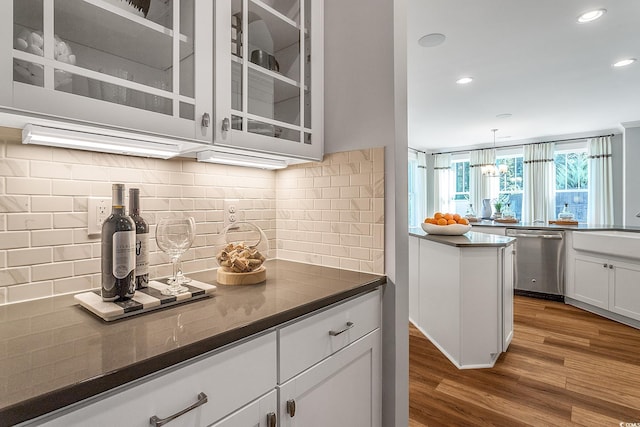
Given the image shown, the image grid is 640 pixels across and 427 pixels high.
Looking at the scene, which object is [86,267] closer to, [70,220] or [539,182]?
[70,220]

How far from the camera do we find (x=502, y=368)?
2.38 meters

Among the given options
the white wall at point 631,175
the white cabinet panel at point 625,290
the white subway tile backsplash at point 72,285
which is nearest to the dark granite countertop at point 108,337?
the white subway tile backsplash at point 72,285

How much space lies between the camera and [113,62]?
87 cm

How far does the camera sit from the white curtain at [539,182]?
21.3ft

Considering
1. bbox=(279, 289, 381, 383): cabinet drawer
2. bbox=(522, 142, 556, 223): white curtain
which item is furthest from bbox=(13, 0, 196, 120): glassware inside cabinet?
bbox=(522, 142, 556, 223): white curtain

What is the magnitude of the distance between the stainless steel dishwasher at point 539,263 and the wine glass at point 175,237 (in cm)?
455

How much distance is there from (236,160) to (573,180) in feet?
24.2

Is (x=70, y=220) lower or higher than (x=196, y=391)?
higher

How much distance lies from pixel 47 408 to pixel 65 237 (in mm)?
707

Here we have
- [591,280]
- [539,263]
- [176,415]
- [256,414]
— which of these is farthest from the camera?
[539,263]

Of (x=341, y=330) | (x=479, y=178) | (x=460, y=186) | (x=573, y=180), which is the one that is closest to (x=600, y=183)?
(x=573, y=180)

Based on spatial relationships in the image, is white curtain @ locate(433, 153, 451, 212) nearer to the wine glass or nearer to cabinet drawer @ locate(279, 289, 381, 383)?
cabinet drawer @ locate(279, 289, 381, 383)

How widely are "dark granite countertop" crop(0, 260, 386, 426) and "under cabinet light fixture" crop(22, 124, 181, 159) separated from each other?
47cm

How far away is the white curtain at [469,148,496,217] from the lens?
286 inches
